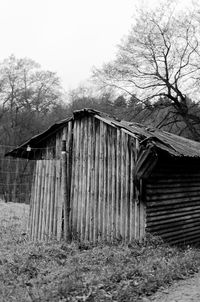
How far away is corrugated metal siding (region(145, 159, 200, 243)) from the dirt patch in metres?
2.64

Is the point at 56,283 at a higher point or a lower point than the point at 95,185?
lower

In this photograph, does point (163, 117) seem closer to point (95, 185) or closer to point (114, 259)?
point (95, 185)

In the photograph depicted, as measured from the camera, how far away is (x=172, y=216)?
9.43 m

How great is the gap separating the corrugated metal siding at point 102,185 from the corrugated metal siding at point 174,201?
533 mm

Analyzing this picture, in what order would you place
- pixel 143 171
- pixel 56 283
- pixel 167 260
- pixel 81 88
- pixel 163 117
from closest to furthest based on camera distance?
pixel 56 283 < pixel 167 260 < pixel 143 171 < pixel 163 117 < pixel 81 88

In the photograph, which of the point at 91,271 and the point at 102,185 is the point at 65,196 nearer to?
the point at 102,185

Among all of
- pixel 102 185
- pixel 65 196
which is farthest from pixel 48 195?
pixel 102 185

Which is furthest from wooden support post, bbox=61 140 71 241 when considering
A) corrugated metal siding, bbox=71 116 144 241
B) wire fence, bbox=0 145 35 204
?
wire fence, bbox=0 145 35 204

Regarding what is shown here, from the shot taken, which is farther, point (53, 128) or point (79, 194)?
point (53, 128)

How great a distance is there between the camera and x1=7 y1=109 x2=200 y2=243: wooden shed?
28.3 feet

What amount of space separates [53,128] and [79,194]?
242cm

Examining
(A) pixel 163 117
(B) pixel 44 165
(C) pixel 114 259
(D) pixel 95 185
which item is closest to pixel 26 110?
(A) pixel 163 117

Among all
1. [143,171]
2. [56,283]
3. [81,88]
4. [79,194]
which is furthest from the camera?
[81,88]

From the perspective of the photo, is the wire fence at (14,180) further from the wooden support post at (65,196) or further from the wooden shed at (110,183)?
the wooden support post at (65,196)
